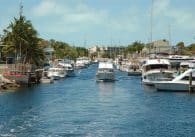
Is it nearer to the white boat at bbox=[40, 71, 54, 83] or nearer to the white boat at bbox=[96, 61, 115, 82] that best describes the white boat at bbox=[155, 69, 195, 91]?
the white boat at bbox=[96, 61, 115, 82]

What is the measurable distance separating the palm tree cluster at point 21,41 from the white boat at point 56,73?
573 centimetres

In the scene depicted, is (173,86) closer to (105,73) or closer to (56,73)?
(105,73)

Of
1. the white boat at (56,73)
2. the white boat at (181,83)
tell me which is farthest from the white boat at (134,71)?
the white boat at (181,83)

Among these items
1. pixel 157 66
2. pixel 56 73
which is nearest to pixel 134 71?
pixel 56 73

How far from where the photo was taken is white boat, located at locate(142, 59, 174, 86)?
104m

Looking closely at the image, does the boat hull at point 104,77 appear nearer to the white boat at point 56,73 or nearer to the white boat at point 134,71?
the white boat at point 56,73

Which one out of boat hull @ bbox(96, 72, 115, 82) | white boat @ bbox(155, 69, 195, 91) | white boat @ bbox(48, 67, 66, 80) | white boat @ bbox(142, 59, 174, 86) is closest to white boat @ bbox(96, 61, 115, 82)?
A: boat hull @ bbox(96, 72, 115, 82)

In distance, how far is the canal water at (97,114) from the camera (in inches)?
1933

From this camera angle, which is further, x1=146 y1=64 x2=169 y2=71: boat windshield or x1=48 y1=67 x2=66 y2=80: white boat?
x1=48 y1=67 x2=66 y2=80: white boat

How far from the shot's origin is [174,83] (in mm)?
91000

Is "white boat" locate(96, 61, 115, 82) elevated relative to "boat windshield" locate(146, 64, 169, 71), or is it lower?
lower

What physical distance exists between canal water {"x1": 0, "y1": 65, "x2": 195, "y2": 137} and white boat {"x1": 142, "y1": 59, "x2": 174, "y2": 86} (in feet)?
44.7

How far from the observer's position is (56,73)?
472 feet

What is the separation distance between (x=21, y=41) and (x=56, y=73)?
1460cm
